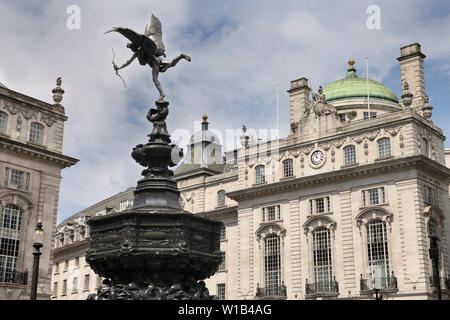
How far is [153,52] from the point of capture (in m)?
16.6

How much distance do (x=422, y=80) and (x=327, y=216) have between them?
672 inches

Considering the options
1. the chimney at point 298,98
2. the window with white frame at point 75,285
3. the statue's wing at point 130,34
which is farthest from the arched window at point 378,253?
the window with white frame at point 75,285

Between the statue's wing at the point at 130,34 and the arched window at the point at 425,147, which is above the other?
the arched window at the point at 425,147

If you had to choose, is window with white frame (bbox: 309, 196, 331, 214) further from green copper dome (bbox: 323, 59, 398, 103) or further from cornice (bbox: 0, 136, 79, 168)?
cornice (bbox: 0, 136, 79, 168)

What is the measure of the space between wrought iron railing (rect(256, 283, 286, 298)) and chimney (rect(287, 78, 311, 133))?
1799 cm

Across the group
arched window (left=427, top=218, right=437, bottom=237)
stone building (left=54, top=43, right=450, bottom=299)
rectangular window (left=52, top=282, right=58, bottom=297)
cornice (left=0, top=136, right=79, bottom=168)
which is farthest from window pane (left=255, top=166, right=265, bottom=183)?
rectangular window (left=52, top=282, right=58, bottom=297)

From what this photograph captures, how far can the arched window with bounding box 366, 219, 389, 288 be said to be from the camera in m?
48.2

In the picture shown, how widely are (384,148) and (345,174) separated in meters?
4.00

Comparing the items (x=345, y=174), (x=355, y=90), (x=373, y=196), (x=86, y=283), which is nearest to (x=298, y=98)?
(x=355, y=90)

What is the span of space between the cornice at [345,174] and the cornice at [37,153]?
1646 cm

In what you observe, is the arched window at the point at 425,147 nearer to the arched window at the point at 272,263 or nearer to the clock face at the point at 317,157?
the clock face at the point at 317,157

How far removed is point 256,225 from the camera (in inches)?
2280

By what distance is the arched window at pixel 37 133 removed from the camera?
165ft
